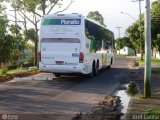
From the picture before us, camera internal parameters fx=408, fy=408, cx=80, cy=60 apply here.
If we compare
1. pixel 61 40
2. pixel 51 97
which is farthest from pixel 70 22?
pixel 51 97

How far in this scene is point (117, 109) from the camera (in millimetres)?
12078

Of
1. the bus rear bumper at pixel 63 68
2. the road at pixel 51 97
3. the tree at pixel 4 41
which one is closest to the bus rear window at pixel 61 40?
the bus rear bumper at pixel 63 68

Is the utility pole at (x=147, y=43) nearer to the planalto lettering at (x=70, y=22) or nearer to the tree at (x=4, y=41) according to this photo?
the planalto lettering at (x=70, y=22)

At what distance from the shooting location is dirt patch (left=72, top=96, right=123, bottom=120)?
10.5 metres

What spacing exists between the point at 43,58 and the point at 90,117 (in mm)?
10665

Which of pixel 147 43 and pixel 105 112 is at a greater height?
pixel 147 43

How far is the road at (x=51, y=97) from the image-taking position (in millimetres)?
11750

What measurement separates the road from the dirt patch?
322 mm

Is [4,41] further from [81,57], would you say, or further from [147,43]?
[147,43]

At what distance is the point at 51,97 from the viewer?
48.0ft

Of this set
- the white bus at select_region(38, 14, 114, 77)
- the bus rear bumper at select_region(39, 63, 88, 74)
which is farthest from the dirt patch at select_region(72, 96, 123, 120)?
the white bus at select_region(38, 14, 114, 77)

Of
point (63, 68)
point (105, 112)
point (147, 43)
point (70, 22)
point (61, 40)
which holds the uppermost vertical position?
point (70, 22)

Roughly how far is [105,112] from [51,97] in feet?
12.4

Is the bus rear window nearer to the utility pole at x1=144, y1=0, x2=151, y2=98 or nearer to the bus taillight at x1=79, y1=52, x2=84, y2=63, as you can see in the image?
the bus taillight at x1=79, y1=52, x2=84, y2=63
